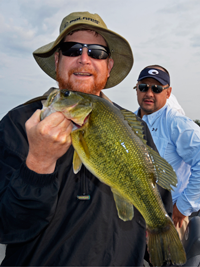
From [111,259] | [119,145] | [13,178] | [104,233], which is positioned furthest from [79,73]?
[111,259]

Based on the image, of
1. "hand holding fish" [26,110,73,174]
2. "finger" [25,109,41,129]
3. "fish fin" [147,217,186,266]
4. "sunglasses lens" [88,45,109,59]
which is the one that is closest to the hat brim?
"sunglasses lens" [88,45,109,59]

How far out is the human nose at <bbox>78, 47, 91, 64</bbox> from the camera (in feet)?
10.5

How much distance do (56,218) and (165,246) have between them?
120 centimetres

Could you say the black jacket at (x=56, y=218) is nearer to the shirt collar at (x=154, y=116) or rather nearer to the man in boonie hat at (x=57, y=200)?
the man in boonie hat at (x=57, y=200)

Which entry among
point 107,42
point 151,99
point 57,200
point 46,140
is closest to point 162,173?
point 57,200

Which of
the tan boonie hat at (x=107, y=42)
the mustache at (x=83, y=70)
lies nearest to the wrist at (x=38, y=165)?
the mustache at (x=83, y=70)

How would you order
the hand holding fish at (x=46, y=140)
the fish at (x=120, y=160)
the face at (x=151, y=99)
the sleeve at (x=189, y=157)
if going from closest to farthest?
the hand holding fish at (x=46, y=140) < the fish at (x=120, y=160) < the sleeve at (x=189, y=157) < the face at (x=151, y=99)

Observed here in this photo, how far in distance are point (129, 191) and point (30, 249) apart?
47.6 inches

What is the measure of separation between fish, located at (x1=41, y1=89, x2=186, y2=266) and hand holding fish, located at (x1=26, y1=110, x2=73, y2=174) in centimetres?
11

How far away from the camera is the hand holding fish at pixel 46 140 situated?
194 centimetres

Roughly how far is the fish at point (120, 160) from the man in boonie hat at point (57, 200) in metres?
0.18

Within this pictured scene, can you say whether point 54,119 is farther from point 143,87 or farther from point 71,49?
point 143,87

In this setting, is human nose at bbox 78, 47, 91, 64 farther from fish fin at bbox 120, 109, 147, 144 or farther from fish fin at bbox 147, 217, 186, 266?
fish fin at bbox 147, 217, 186, 266

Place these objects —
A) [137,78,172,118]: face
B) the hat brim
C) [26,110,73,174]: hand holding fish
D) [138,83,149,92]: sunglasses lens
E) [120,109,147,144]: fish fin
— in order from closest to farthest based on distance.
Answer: [26,110,73,174]: hand holding fish, [120,109,147,144]: fish fin, the hat brim, [137,78,172,118]: face, [138,83,149,92]: sunglasses lens
